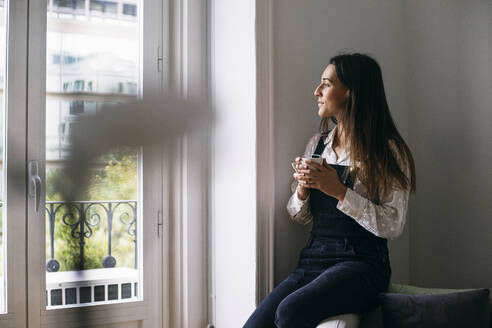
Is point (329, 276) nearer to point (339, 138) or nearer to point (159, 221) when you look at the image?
point (339, 138)

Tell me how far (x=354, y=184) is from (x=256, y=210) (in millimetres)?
337

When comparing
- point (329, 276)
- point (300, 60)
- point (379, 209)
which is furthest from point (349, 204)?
point (300, 60)

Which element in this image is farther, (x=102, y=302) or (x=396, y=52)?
(x=396, y=52)

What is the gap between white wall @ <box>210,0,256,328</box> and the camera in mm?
1318

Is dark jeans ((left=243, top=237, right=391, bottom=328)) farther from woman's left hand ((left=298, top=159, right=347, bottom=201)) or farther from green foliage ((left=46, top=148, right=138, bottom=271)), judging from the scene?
green foliage ((left=46, top=148, right=138, bottom=271))

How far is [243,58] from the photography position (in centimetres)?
138

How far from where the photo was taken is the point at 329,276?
1152 millimetres

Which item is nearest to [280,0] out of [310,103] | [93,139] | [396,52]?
[310,103]

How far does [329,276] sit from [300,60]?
2.59 feet

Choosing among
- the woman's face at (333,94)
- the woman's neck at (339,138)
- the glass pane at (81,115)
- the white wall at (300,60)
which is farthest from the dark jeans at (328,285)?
the glass pane at (81,115)

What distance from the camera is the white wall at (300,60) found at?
1.46 metres

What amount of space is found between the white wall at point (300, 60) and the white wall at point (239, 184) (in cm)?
11

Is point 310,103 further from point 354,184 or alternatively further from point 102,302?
point 102,302

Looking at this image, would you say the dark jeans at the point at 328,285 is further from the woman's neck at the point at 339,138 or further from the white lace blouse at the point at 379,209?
the woman's neck at the point at 339,138
